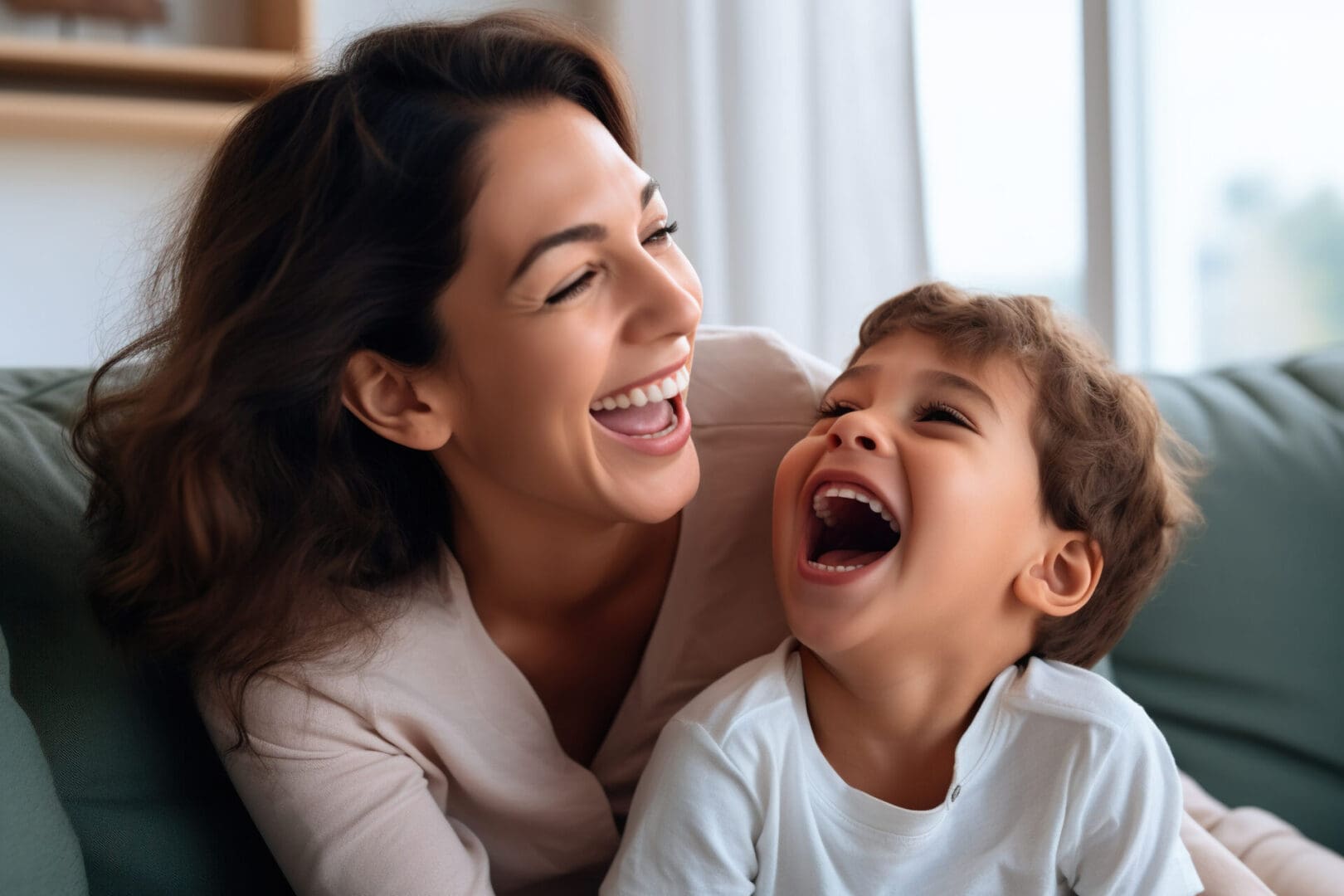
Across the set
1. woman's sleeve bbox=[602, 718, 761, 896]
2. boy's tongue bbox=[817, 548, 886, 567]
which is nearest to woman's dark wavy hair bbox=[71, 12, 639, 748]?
woman's sleeve bbox=[602, 718, 761, 896]

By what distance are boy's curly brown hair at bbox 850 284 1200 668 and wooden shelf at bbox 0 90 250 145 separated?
5.69ft

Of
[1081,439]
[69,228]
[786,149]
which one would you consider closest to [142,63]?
[69,228]

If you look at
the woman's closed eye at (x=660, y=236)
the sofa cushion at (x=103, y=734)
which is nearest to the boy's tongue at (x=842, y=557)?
the woman's closed eye at (x=660, y=236)

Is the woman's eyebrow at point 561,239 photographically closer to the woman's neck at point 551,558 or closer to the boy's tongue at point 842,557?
the woman's neck at point 551,558

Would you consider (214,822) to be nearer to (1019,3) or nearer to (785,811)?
(785,811)

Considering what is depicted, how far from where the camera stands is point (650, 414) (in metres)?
1.29

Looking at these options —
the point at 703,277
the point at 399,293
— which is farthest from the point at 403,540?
the point at 703,277

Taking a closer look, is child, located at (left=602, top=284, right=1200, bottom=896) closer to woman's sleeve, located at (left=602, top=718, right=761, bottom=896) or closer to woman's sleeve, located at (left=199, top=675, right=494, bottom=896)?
woman's sleeve, located at (left=602, top=718, right=761, bottom=896)

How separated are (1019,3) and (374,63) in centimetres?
179

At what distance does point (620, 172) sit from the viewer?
1246mm

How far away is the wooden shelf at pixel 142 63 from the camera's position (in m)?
2.48

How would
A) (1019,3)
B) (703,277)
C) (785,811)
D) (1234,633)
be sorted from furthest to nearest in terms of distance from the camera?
(703,277) < (1019,3) < (1234,633) < (785,811)

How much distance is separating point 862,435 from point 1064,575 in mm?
274

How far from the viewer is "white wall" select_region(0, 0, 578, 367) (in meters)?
2.81
